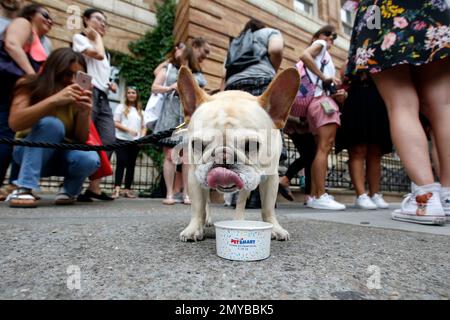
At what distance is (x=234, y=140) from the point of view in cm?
128

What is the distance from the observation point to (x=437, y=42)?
2.00 metres

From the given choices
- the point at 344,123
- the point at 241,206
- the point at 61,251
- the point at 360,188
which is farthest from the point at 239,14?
the point at 61,251

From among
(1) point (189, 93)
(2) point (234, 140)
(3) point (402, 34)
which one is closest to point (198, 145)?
(2) point (234, 140)

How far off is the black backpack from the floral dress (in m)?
1.13

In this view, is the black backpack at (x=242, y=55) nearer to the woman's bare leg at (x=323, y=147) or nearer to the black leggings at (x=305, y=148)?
the woman's bare leg at (x=323, y=147)

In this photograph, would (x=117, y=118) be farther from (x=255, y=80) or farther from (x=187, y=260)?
(x=187, y=260)

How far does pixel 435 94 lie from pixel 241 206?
166 cm

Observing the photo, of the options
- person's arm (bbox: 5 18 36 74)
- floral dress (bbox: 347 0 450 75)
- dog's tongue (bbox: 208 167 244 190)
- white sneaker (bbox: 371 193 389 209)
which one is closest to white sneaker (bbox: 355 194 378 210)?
white sneaker (bbox: 371 193 389 209)

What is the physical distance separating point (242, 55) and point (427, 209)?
220 cm

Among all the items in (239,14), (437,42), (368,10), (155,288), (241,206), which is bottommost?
(155,288)

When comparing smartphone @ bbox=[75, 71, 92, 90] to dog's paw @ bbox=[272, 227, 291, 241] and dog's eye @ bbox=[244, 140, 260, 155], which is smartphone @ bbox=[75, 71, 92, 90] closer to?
dog's eye @ bbox=[244, 140, 260, 155]

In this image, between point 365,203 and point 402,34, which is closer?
point 402,34

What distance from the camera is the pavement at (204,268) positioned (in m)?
0.81

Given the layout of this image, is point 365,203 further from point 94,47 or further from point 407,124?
point 94,47
